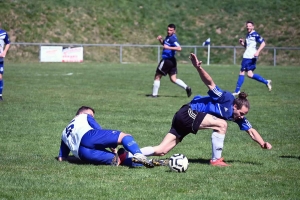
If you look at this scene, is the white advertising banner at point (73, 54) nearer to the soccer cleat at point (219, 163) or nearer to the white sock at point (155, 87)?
the white sock at point (155, 87)

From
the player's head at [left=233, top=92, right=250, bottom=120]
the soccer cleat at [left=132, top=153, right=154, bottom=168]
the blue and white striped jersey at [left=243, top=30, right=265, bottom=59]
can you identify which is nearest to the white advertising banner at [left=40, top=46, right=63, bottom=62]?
the blue and white striped jersey at [left=243, top=30, right=265, bottom=59]

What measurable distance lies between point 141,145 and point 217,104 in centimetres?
214

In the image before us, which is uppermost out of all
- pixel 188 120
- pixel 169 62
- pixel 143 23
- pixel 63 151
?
pixel 143 23

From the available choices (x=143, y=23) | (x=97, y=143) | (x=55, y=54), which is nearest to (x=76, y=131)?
(x=97, y=143)

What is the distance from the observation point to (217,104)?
868 cm

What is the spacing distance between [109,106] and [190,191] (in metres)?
9.57

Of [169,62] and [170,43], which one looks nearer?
[170,43]

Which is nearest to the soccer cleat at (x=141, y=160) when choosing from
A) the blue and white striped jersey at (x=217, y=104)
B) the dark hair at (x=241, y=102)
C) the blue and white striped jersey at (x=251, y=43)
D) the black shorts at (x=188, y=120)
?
the black shorts at (x=188, y=120)

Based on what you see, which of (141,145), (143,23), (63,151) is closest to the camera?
(63,151)

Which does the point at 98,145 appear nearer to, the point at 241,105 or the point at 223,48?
the point at 241,105

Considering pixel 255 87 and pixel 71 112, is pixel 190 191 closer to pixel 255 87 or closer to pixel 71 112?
pixel 71 112

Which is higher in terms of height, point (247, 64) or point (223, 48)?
point (223, 48)

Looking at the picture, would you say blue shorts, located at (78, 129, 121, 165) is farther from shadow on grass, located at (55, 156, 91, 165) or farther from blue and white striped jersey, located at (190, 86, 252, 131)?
blue and white striped jersey, located at (190, 86, 252, 131)

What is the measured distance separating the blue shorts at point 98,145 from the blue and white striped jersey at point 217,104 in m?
1.21
